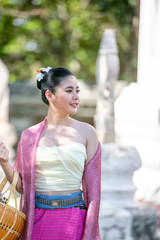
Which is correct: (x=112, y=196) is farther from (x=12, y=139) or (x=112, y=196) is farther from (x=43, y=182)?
(x=12, y=139)

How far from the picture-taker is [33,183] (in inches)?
106

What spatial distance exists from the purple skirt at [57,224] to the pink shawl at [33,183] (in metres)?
0.05

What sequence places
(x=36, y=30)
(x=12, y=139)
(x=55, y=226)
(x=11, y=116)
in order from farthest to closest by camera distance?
(x=36, y=30), (x=11, y=116), (x=12, y=139), (x=55, y=226)

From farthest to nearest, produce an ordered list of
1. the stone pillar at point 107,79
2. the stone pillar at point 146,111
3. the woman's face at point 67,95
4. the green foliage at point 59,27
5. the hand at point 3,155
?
the green foliage at point 59,27, the stone pillar at point 107,79, the stone pillar at point 146,111, the woman's face at point 67,95, the hand at point 3,155

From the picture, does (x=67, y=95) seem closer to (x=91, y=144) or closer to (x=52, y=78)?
(x=52, y=78)

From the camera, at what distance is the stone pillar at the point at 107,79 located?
9.34 metres

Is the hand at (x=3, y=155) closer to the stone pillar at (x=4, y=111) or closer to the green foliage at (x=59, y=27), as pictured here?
the stone pillar at (x=4, y=111)

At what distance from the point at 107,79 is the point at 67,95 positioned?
22.6 feet

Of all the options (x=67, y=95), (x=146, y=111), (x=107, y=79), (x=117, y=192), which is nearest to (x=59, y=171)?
(x=67, y=95)

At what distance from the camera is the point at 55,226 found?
8.69ft

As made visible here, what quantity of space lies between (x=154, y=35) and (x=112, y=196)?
262 centimetres

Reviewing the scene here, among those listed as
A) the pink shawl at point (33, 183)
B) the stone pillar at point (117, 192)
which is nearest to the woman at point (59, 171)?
the pink shawl at point (33, 183)

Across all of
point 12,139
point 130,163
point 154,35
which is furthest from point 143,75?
point 12,139

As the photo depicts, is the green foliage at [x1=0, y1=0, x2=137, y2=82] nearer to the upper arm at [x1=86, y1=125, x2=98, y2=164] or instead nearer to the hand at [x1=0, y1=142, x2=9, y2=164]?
the upper arm at [x1=86, y1=125, x2=98, y2=164]
